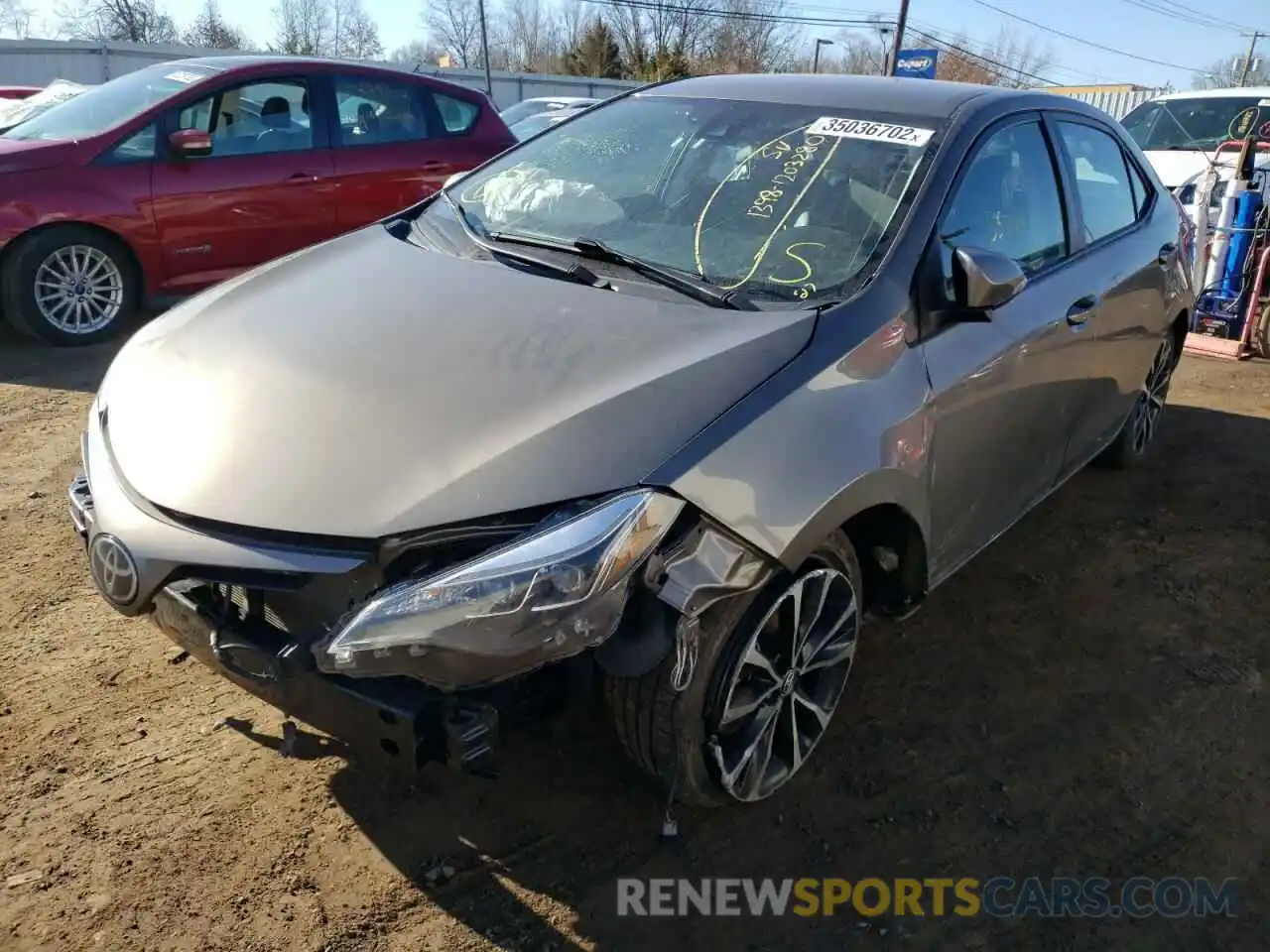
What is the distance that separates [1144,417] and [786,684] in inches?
129

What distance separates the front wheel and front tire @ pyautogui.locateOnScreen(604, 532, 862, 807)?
2.70 metres

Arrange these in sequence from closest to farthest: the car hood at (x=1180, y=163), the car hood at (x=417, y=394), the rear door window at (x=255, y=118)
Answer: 1. the car hood at (x=417, y=394)
2. the rear door window at (x=255, y=118)
3. the car hood at (x=1180, y=163)

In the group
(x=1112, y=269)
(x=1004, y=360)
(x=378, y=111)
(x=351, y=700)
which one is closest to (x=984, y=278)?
(x=1004, y=360)

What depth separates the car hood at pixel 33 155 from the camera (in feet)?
18.9

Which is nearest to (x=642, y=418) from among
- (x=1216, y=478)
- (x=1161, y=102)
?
(x=1216, y=478)

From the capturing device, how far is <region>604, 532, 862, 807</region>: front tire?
2188mm

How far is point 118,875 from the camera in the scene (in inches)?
88.5

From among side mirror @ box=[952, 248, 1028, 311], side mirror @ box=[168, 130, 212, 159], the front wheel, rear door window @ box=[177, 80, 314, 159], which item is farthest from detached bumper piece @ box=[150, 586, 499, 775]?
rear door window @ box=[177, 80, 314, 159]

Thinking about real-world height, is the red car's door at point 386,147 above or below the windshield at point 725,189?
below

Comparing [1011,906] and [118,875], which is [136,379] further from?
[1011,906]

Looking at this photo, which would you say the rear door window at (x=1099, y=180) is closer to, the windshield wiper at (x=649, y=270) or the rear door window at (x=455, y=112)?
the windshield wiper at (x=649, y=270)

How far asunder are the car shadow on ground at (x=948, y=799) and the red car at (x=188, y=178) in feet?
15.3

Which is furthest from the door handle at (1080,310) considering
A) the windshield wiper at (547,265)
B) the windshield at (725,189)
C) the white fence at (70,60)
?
the white fence at (70,60)

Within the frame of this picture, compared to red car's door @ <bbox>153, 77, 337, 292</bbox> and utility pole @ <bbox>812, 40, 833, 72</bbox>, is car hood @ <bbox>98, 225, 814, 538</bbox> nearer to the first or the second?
red car's door @ <bbox>153, 77, 337, 292</bbox>
